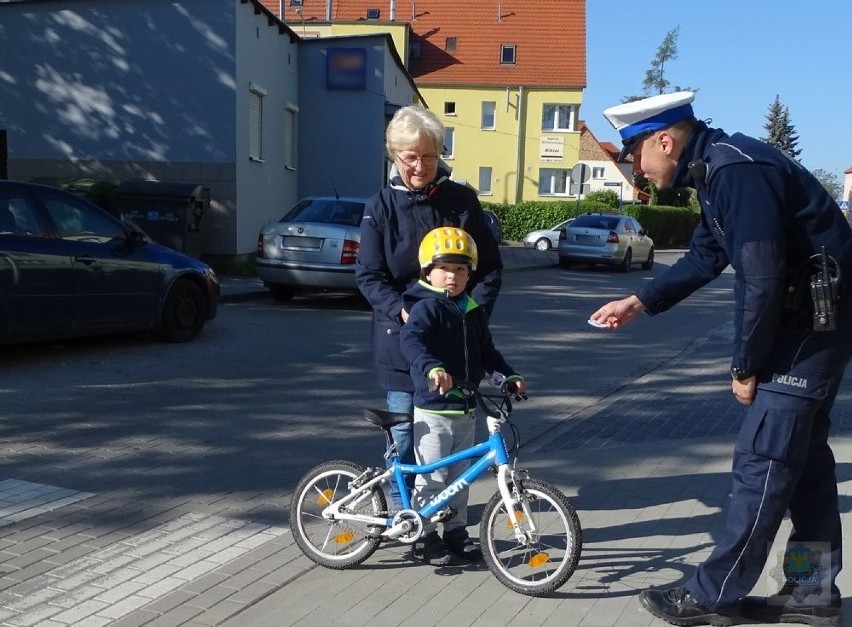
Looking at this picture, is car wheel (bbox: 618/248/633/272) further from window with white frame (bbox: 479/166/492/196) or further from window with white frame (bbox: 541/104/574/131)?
window with white frame (bbox: 479/166/492/196)

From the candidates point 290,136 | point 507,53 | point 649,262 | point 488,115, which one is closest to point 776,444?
point 290,136

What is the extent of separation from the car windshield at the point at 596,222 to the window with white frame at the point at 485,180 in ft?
92.2

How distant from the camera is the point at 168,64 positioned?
18.7 m

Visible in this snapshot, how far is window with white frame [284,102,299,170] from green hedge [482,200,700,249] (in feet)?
63.7

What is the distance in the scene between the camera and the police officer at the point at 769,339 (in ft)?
10.9

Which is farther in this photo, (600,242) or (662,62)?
(662,62)

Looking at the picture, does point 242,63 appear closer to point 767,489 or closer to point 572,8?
point 767,489

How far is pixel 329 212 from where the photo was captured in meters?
14.5

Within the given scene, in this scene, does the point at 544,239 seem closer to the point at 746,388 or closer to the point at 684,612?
the point at 684,612

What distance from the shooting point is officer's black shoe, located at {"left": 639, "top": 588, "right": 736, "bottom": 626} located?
374 centimetres

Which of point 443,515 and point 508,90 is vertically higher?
point 508,90

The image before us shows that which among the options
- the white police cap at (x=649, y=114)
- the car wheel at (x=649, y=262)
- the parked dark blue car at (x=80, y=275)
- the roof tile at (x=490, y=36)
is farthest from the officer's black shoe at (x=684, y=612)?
the roof tile at (x=490, y=36)

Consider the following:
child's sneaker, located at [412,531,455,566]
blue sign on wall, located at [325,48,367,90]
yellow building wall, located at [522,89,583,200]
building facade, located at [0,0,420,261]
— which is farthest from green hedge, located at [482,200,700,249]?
child's sneaker, located at [412,531,455,566]

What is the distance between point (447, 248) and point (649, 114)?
971mm
